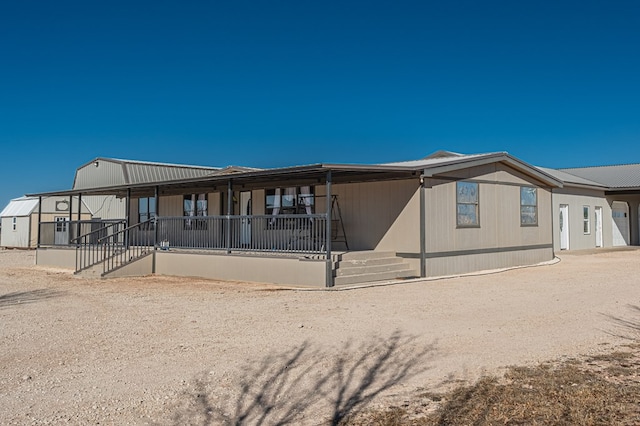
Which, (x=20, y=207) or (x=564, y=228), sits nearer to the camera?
(x=564, y=228)

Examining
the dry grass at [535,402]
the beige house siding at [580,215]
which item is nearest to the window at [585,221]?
the beige house siding at [580,215]

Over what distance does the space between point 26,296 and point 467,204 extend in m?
10.4

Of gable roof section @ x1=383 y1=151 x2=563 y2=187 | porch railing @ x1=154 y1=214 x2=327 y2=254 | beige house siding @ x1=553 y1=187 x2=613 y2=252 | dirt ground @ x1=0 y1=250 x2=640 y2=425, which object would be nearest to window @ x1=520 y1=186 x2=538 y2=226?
gable roof section @ x1=383 y1=151 x2=563 y2=187

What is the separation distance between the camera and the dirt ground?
4234mm

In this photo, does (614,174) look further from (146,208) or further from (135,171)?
(135,171)

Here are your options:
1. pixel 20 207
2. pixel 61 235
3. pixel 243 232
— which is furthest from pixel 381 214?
pixel 20 207

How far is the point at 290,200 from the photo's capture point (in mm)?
16422

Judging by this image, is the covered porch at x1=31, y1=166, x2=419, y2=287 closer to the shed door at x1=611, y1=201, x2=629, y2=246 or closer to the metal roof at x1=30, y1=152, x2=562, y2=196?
the metal roof at x1=30, y1=152, x2=562, y2=196

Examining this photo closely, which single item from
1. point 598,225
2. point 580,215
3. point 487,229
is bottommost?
point 487,229

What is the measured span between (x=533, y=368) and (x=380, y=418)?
1.95 m

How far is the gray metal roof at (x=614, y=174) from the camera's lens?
2475 cm

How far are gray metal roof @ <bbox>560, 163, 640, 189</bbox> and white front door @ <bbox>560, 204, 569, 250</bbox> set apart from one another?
4116 mm

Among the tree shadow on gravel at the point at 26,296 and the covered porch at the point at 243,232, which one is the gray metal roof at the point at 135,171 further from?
the tree shadow on gravel at the point at 26,296

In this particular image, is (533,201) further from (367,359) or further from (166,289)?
(367,359)
